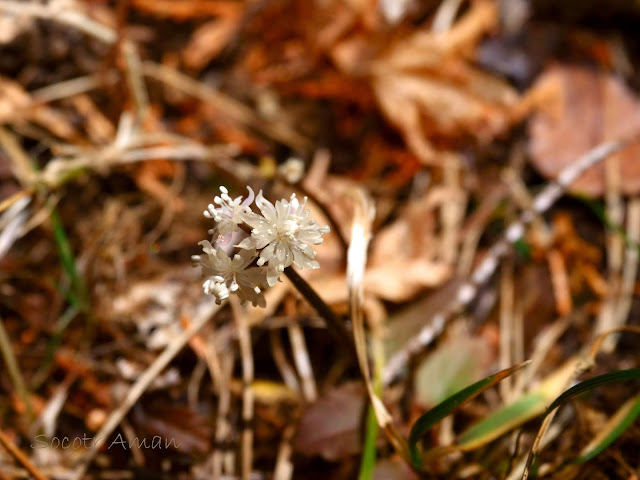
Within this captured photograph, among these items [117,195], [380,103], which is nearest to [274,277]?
[117,195]

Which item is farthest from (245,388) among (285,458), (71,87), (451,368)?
(71,87)

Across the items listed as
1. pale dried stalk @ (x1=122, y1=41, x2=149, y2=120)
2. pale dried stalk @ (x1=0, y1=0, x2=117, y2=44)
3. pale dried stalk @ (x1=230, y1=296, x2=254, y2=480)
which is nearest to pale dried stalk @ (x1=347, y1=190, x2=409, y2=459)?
pale dried stalk @ (x1=230, y1=296, x2=254, y2=480)

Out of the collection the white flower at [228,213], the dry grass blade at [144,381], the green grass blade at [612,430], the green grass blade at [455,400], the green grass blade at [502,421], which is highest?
the dry grass blade at [144,381]

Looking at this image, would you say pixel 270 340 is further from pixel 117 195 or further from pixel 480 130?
pixel 480 130

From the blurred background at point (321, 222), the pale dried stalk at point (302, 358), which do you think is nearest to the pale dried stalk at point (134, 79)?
the blurred background at point (321, 222)

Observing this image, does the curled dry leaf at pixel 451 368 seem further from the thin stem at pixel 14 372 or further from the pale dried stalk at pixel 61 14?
the pale dried stalk at pixel 61 14

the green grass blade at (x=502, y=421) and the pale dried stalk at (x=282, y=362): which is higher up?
the pale dried stalk at (x=282, y=362)

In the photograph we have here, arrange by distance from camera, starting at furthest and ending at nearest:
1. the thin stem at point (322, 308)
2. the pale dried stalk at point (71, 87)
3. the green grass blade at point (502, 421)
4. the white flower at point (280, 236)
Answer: the pale dried stalk at point (71, 87) → the green grass blade at point (502, 421) → the thin stem at point (322, 308) → the white flower at point (280, 236)
